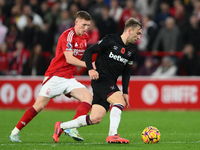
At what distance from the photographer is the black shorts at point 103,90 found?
7.57 m

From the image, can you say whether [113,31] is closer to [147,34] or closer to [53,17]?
[147,34]

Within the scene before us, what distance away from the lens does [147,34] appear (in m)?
16.2

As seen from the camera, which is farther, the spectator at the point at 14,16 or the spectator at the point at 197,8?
the spectator at the point at 14,16

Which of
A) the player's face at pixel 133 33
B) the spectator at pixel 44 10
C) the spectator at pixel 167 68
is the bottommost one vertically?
the player's face at pixel 133 33

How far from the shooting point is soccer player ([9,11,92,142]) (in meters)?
7.96

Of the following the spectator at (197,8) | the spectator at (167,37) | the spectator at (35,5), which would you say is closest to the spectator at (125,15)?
the spectator at (167,37)

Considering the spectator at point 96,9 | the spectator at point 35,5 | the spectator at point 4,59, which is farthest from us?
the spectator at point 35,5

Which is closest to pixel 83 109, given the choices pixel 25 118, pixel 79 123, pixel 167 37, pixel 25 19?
pixel 79 123

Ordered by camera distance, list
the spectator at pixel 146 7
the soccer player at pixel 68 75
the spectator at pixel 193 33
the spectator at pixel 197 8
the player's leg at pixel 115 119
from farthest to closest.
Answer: the spectator at pixel 146 7 < the spectator at pixel 197 8 < the spectator at pixel 193 33 < the soccer player at pixel 68 75 < the player's leg at pixel 115 119

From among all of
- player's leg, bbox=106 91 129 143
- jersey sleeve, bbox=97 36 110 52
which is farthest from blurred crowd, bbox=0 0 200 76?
player's leg, bbox=106 91 129 143

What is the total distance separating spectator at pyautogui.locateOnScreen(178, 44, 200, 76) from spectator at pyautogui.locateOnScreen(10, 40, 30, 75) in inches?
219

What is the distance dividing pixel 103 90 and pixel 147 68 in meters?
8.54

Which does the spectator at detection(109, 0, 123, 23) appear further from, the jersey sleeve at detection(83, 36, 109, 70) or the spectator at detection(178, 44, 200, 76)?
the jersey sleeve at detection(83, 36, 109, 70)

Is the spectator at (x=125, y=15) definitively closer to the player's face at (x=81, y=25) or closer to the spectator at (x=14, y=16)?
the spectator at (x=14, y=16)
